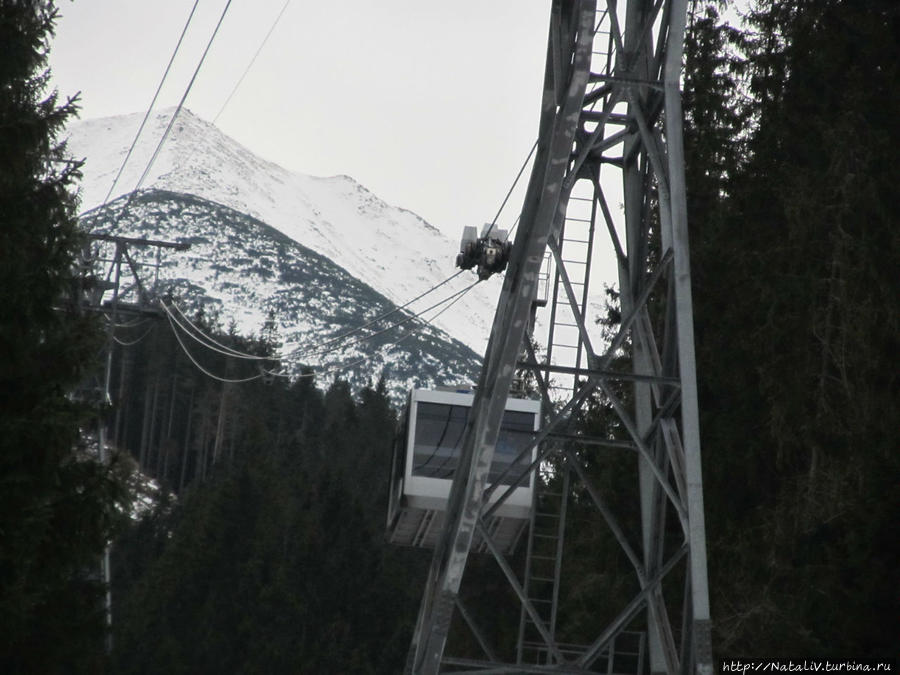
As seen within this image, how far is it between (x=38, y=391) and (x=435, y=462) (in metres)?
7.73

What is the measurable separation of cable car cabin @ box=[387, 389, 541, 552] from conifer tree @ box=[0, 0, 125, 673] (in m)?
5.83

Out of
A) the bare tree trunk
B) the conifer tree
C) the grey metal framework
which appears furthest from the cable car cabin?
the bare tree trunk

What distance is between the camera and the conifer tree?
1368cm

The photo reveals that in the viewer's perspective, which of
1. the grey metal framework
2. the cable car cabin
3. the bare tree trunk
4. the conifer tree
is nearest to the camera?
the grey metal framework

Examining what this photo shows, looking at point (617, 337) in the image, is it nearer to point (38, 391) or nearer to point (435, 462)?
point (38, 391)

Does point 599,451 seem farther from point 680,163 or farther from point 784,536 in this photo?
point 680,163

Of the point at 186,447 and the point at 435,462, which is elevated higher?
the point at 186,447

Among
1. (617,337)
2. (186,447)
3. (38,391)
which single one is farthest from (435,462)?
(186,447)

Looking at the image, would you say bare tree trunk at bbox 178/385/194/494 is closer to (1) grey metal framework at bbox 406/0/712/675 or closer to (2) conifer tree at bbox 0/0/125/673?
(2) conifer tree at bbox 0/0/125/673

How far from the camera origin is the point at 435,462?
68.5 feet

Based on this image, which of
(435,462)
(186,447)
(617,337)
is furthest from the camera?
(186,447)

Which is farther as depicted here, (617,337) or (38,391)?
(38,391)

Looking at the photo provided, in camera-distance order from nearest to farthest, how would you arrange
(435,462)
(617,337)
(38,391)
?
(617,337), (38,391), (435,462)

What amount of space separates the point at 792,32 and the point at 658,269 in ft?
44.6
